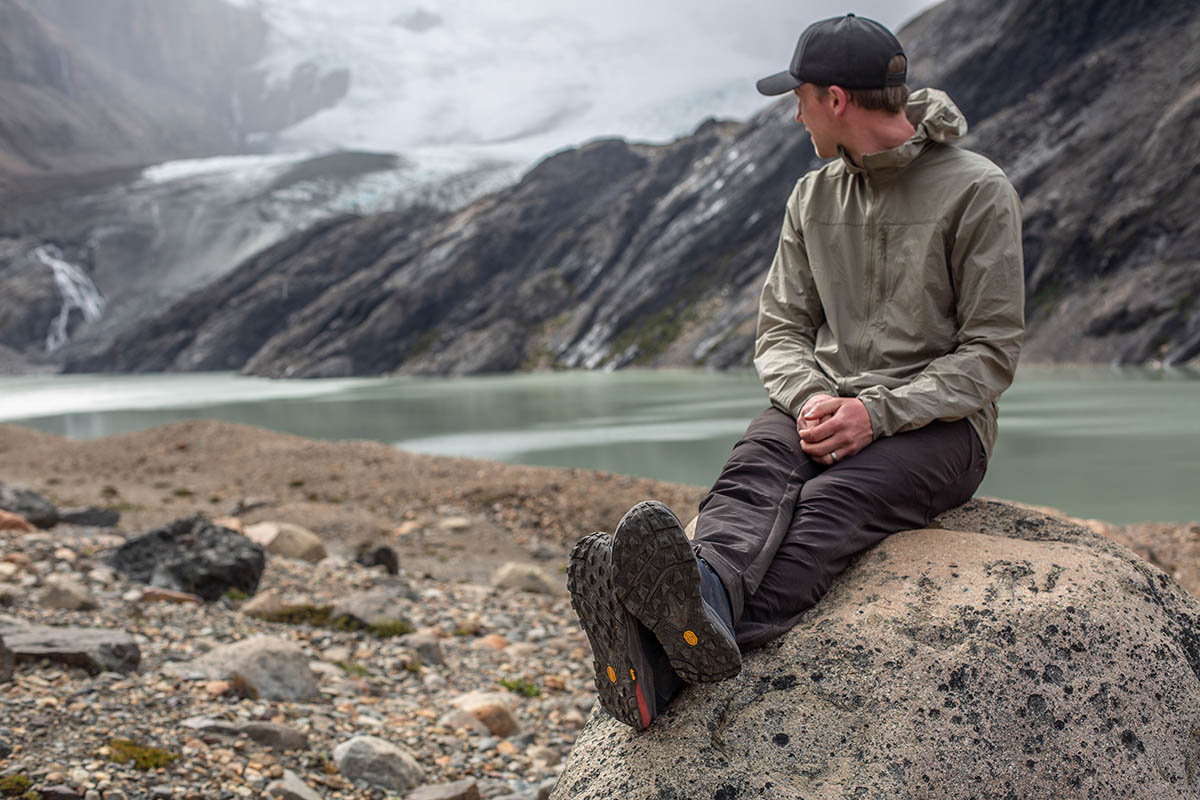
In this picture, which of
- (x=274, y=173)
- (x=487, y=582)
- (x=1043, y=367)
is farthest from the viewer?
(x=274, y=173)

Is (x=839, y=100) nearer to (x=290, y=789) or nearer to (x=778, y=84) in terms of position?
(x=778, y=84)

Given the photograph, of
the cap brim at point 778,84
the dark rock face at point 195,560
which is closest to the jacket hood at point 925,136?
the cap brim at point 778,84

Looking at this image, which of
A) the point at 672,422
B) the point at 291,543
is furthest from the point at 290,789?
the point at 672,422

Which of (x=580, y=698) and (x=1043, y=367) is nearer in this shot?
(x=580, y=698)

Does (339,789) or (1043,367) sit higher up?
(339,789)

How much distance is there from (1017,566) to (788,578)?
2.79 feet

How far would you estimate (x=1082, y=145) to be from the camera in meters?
65.8

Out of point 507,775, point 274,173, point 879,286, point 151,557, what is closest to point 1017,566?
point 879,286

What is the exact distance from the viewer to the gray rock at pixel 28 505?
11.7m

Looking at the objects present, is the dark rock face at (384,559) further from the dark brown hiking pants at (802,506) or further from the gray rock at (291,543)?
the dark brown hiking pants at (802,506)

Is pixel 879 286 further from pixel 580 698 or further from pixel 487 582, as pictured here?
pixel 487 582

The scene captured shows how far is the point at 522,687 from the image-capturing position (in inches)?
279

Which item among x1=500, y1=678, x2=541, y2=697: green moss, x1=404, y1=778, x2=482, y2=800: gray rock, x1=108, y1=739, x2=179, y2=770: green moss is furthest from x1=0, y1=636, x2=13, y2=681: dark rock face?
x1=500, y1=678, x2=541, y2=697: green moss

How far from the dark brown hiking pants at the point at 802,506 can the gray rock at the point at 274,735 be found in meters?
2.97
